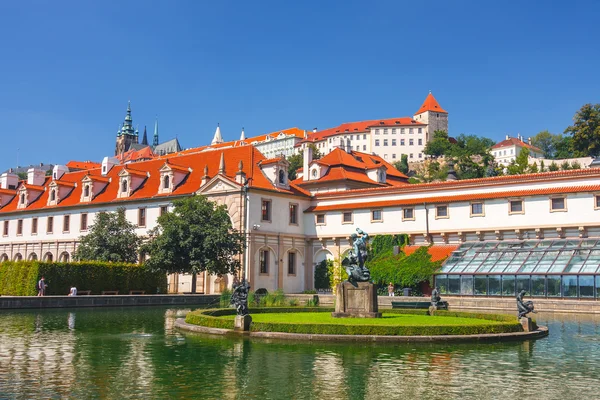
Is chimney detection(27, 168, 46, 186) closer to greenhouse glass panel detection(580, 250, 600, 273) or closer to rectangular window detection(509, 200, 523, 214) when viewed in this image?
rectangular window detection(509, 200, 523, 214)

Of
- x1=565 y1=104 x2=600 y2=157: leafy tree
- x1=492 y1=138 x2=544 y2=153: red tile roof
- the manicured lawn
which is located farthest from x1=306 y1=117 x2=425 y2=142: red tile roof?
the manicured lawn

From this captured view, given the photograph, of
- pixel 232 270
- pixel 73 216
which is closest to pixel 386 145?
pixel 73 216

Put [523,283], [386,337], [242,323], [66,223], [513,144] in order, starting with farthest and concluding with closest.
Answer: [513,144], [66,223], [523,283], [242,323], [386,337]

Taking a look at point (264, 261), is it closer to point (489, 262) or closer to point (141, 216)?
point (141, 216)

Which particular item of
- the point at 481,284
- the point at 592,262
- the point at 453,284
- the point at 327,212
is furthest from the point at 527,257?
the point at 327,212

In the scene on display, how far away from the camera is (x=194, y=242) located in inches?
1854

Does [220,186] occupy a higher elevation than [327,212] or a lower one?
higher

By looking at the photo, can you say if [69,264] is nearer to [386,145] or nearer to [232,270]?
[232,270]

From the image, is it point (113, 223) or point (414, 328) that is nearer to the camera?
point (414, 328)

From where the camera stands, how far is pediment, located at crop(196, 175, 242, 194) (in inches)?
2128

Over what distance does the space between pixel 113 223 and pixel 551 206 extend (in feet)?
118

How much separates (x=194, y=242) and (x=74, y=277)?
28.4ft

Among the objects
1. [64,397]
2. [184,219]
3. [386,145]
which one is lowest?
[64,397]

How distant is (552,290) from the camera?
40156 mm
